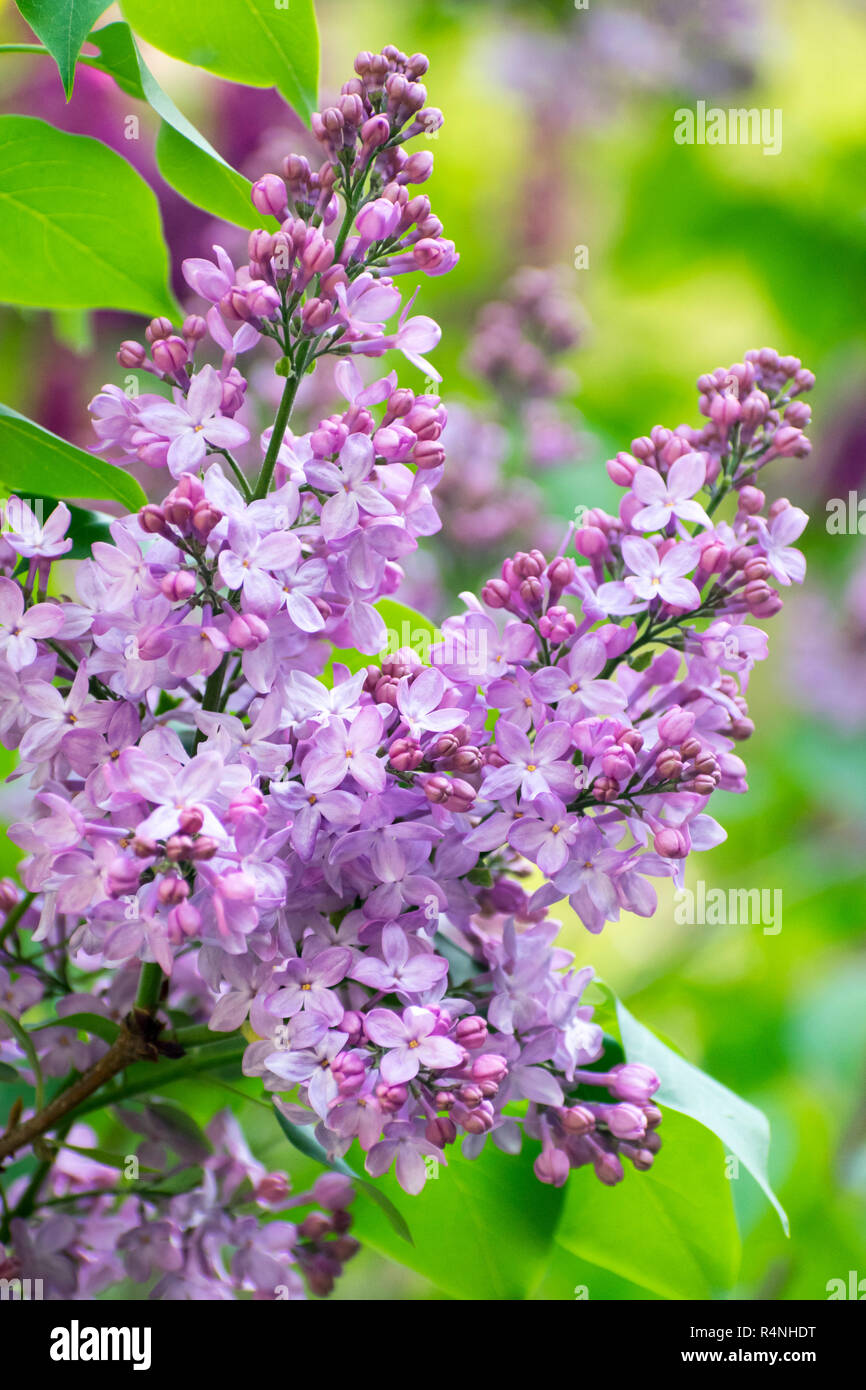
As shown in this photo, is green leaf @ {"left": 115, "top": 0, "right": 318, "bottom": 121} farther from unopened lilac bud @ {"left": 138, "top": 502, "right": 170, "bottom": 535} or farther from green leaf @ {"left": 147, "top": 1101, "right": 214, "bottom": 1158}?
green leaf @ {"left": 147, "top": 1101, "right": 214, "bottom": 1158}

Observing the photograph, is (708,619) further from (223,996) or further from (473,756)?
(223,996)

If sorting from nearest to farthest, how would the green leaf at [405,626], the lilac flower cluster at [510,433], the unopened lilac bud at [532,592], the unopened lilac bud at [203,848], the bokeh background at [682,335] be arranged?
1. the unopened lilac bud at [203,848]
2. the unopened lilac bud at [532,592]
3. the green leaf at [405,626]
4. the lilac flower cluster at [510,433]
5. the bokeh background at [682,335]

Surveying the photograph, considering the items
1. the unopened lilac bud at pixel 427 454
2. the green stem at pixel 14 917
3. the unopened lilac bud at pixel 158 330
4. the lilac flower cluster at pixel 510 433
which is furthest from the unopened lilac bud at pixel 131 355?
the lilac flower cluster at pixel 510 433

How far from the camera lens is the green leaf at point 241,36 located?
20.4 inches

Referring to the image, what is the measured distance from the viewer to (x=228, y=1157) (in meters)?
0.60

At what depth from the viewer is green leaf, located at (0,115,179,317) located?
55cm

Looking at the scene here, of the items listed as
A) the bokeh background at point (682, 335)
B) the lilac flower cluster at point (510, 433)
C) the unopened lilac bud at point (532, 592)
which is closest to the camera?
the unopened lilac bud at point (532, 592)

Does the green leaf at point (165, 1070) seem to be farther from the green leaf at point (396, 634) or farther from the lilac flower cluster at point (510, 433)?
the lilac flower cluster at point (510, 433)

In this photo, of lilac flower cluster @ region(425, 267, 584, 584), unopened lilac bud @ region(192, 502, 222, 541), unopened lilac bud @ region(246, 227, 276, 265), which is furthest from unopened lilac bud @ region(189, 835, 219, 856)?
lilac flower cluster @ region(425, 267, 584, 584)

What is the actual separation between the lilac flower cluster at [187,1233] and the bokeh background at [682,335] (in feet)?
1.80

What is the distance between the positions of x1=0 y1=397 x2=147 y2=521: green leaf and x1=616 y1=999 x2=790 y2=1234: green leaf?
293 millimetres

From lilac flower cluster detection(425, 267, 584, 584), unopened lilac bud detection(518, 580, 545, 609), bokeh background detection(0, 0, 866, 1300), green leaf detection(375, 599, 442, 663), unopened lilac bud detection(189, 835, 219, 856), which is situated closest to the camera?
unopened lilac bud detection(189, 835, 219, 856)

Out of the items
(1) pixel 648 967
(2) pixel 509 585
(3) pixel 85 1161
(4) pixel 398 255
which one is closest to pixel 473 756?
(2) pixel 509 585

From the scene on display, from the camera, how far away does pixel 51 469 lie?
1.75ft
